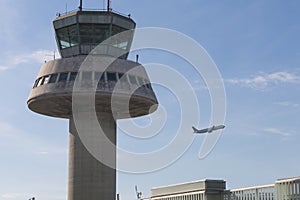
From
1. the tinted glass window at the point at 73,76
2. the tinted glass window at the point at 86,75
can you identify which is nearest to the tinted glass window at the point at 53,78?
the tinted glass window at the point at 73,76

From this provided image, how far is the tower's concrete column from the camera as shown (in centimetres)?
8269

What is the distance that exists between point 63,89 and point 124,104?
30.5ft

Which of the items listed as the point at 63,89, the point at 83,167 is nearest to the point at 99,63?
the point at 63,89

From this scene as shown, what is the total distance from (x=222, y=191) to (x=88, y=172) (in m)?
59.9

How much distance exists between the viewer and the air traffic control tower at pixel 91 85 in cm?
8156

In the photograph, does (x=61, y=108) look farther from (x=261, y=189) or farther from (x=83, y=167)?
(x=261, y=189)

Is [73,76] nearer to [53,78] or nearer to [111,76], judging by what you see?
[53,78]

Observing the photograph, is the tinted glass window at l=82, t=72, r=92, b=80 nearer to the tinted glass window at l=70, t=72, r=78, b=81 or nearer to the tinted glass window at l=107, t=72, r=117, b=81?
the tinted glass window at l=70, t=72, r=78, b=81

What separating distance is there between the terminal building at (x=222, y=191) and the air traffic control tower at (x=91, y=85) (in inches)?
1413

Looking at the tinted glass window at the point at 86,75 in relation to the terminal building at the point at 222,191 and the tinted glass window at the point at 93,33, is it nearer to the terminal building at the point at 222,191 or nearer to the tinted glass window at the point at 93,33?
the tinted glass window at the point at 93,33

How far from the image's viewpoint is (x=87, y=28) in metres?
85.8

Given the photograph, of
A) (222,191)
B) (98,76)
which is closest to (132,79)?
(98,76)

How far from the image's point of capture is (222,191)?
136000 mm

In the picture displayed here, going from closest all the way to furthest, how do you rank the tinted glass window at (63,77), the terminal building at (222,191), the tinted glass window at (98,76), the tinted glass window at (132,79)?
the tinted glass window at (98,76), the tinted glass window at (63,77), the tinted glass window at (132,79), the terminal building at (222,191)
